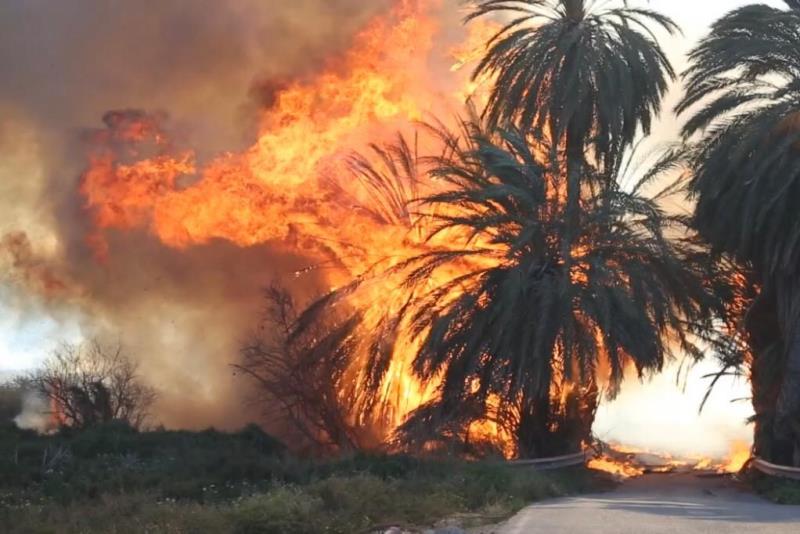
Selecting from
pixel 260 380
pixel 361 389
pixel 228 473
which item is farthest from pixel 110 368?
pixel 228 473

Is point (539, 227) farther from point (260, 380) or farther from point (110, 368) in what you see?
point (110, 368)

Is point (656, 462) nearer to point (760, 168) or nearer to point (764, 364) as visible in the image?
point (764, 364)

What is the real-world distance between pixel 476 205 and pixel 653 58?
6.28 m

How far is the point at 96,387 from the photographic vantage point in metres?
36.8

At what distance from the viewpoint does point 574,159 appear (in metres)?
28.5

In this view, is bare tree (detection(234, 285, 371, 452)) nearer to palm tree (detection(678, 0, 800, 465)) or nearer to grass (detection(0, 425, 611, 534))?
grass (detection(0, 425, 611, 534))

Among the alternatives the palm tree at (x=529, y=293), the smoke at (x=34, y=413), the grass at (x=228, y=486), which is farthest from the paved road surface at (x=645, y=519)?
the smoke at (x=34, y=413)

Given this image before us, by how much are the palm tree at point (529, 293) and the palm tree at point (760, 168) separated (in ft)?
4.75

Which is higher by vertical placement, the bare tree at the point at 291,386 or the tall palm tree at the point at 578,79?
the tall palm tree at the point at 578,79

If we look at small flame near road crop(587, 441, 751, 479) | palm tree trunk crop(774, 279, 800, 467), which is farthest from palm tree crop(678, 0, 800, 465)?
small flame near road crop(587, 441, 751, 479)

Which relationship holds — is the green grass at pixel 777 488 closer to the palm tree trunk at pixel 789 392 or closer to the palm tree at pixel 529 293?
the palm tree trunk at pixel 789 392

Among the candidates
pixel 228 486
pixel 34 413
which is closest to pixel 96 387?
pixel 34 413

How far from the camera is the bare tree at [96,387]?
119 ft

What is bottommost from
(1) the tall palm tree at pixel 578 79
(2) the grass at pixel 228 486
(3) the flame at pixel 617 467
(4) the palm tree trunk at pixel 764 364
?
(2) the grass at pixel 228 486
